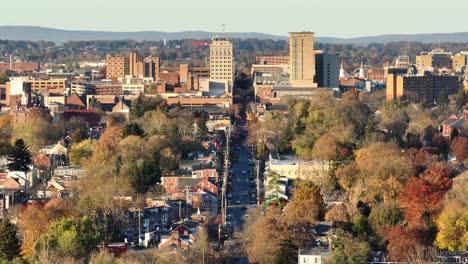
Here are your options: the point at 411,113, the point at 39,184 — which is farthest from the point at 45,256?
the point at 411,113

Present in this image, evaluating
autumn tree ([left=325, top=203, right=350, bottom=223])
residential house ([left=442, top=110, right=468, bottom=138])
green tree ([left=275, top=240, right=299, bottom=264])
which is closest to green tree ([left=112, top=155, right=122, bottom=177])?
autumn tree ([left=325, top=203, right=350, bottom=223])

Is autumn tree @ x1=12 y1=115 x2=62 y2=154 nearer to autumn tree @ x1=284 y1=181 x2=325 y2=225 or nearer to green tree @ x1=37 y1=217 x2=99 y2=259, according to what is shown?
autumn tree @ x1=284 y1=181 x2=325 y2=225

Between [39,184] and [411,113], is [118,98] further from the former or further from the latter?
[39,184]

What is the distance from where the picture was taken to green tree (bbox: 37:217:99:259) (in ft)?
81.0

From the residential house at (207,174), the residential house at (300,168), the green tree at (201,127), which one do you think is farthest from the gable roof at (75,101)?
the residential house at (207,174)

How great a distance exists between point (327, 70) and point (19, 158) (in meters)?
29.1

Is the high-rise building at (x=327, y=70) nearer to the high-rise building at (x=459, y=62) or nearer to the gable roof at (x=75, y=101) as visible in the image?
the gable roof at (x=75, y=101)

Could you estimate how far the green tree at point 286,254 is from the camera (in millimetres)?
24734

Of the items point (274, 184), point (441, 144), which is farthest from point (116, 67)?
point (274, 184)

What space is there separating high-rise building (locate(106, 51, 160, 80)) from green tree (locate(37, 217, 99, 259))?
1958 inches

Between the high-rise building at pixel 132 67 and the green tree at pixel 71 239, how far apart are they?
1958 inches

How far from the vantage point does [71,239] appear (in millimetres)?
24859

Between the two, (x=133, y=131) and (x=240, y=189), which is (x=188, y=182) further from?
(x=133, y=131)

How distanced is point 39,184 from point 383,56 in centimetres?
8557
